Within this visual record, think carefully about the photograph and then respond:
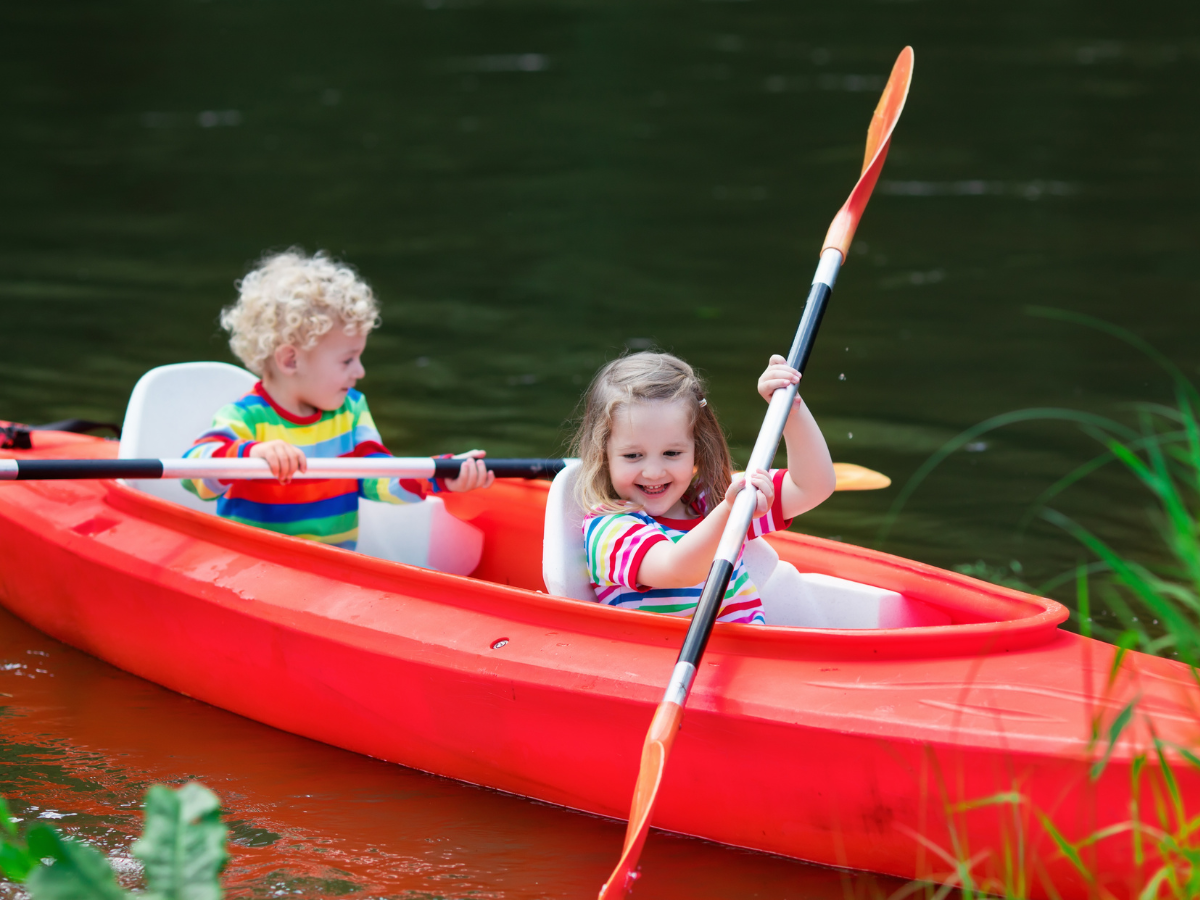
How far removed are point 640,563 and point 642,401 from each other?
355 mm

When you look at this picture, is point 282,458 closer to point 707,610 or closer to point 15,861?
point 707,610

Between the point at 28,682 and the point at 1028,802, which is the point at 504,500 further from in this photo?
the point at 1028,802

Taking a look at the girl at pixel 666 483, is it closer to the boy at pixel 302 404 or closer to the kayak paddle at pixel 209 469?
the kayak paddle at pixel 209 469

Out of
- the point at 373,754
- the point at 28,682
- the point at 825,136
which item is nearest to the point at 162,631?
the point at 28,682

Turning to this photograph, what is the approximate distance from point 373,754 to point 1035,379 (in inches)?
157

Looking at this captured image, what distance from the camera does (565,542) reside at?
3406mm

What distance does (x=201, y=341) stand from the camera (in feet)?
24.3

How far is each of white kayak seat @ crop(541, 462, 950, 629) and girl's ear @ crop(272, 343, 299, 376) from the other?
0.97 meters

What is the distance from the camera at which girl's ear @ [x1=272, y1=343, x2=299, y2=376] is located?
13.3 feet

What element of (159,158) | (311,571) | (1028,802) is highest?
(159,158)

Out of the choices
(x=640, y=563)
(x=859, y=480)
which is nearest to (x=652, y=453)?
(x=640, y=563)


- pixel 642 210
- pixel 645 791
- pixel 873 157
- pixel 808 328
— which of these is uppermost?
pixel 642 210

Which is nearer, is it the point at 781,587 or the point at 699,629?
the point at 699,629

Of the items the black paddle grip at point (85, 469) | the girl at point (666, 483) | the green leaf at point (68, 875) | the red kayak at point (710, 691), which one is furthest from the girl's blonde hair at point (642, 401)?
the green leaf at point (68, 875)
